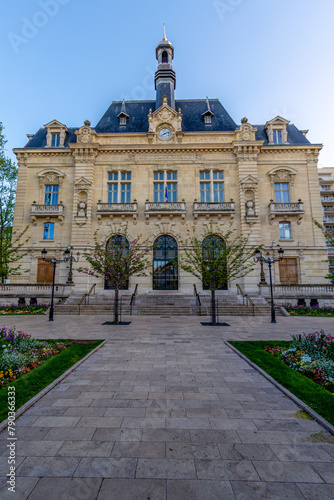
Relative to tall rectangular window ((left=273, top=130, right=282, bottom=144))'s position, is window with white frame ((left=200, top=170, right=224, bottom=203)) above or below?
below

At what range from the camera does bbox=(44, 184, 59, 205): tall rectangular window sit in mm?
26609

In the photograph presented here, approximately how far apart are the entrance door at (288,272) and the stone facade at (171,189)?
10cm

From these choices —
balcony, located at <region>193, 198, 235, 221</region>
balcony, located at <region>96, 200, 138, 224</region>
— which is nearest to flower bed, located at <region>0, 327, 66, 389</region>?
balcony, located at <region>96, 200, 138, 224</region>

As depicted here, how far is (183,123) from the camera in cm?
2875

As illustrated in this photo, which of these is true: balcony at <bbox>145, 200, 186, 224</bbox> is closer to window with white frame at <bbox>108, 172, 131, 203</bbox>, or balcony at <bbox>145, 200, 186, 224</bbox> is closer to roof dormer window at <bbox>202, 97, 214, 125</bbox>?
window with white frame at <bbox>108, 172, 131, 203</bbox>

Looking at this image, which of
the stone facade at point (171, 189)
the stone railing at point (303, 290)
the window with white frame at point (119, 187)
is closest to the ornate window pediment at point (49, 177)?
the stone facade at point (171, 189)

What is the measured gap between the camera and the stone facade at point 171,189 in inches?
978

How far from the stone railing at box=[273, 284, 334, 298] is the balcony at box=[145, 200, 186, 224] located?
10.8 m

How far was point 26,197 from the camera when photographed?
86.4 ft

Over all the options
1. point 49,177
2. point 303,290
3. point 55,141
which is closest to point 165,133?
point 55,141

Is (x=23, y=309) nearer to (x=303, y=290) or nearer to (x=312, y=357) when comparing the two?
(x=312, y=357)

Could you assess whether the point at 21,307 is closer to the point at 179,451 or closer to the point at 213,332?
the point at 213,332

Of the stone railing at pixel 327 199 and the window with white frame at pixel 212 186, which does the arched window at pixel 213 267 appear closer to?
the window with white frame at pixel 212 186

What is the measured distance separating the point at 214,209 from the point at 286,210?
23.1ft
